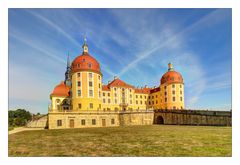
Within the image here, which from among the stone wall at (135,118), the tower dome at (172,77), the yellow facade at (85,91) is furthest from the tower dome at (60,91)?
the tower dome at (172,77)

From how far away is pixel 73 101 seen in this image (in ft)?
97.1

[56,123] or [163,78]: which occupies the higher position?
[163,78]

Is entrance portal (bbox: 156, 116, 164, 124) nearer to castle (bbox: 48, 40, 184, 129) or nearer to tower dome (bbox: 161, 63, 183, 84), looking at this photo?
castle (bbox: 48, 40, 184, 129)

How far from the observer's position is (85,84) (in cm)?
2961

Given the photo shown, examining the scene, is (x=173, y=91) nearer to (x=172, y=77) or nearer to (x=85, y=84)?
(x=172, y=77)

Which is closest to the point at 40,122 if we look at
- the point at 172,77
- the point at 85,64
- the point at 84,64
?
the point at 84,64

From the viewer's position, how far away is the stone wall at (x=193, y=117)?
21056 millimetres

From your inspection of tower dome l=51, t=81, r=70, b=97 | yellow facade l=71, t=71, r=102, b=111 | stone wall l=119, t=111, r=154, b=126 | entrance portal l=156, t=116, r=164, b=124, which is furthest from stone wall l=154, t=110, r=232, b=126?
tower dome l=51, t=81, r=70, b=97

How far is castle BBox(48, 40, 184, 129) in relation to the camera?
26594 mm

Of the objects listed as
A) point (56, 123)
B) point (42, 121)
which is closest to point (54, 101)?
point (42, 121)

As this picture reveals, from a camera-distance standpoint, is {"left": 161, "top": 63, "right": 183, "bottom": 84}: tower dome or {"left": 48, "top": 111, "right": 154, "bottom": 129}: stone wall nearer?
{"left": 48, "top": 111, "right": 154, "bottom": 129}: stone wall
